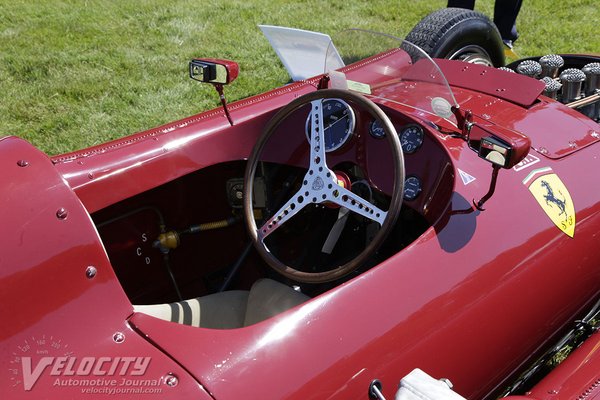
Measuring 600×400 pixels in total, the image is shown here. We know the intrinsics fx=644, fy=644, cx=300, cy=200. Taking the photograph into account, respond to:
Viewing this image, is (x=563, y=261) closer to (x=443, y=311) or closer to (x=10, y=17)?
(x=443, y=311)

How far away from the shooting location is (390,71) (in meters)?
2.85

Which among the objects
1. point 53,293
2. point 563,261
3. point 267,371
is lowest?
point 563,261

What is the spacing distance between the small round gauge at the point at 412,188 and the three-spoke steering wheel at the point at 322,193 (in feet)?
0.55

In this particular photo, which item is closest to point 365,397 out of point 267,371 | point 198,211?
point 267,371

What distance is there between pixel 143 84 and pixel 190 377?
4.06 metres

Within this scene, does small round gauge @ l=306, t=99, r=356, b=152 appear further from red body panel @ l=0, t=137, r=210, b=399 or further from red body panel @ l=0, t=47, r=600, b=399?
red body panel @ l=0, t=137, r=210, b=399

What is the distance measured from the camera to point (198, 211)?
2828mm

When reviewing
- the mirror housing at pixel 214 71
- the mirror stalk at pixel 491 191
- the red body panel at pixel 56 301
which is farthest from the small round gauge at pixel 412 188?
the red body panel at pixel 56 301

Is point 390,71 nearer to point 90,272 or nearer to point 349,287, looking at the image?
point 349,287

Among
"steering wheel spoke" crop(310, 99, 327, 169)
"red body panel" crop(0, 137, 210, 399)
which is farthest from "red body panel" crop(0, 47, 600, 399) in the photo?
"steering wheel spoke" crop(310, 99, 327, 169)

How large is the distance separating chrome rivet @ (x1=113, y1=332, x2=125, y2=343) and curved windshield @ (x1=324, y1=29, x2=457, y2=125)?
141 centimetres

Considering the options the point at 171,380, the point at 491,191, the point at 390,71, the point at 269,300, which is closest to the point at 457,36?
the point at 390,71

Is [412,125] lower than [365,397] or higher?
higher

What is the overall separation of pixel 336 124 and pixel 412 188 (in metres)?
0.43
